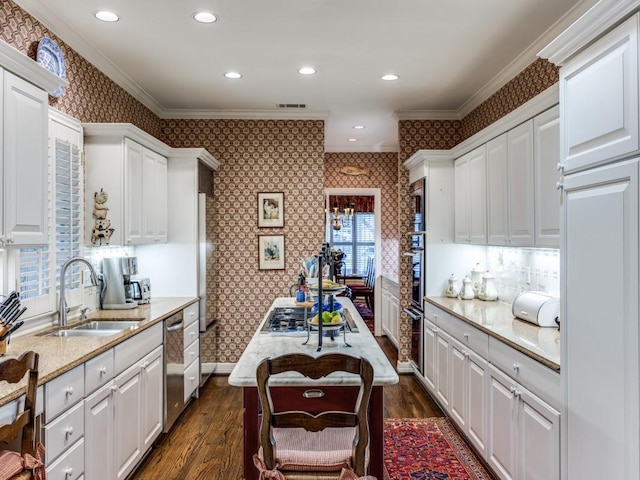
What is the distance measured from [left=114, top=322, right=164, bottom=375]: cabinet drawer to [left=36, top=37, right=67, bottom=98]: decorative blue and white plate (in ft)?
5.10

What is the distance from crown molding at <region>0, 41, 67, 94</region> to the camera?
6.46ft

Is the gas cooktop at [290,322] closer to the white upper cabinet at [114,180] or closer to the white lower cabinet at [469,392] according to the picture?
the white lower cabinet at [469,392]

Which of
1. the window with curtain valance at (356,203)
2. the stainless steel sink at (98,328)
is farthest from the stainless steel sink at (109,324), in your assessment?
the window with curtain valance at (356,203)

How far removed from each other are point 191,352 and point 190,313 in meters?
0.35

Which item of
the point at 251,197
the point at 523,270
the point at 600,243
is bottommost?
the point at 523,270

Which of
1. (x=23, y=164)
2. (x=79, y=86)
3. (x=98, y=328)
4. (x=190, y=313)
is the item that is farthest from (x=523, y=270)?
(x=79, y=86)

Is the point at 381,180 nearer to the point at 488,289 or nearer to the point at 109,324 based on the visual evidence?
the point at 488,289

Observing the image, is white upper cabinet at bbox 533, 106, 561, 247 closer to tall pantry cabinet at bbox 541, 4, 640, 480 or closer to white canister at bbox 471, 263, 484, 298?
tall pantry cabinet at bbox 541, 4, 640, 480

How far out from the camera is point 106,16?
2838 millimetres

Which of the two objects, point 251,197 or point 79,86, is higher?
point 79,86

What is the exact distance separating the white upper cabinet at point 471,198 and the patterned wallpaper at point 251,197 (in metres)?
1.52

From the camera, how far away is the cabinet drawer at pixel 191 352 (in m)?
3.89

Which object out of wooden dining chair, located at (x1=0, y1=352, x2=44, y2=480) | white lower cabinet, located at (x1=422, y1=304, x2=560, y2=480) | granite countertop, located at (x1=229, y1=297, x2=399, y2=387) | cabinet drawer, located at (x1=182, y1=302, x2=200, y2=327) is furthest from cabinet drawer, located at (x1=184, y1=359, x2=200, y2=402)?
wooden dining chair, located at (x1=0, y1=352, x2=44, y2=480)

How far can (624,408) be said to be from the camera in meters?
1.54
